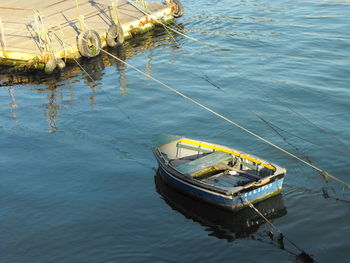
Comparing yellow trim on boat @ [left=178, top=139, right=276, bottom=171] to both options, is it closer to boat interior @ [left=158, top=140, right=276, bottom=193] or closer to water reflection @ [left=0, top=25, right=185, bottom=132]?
boat interior @ [left=158, top=140, right=276, bottom=193]

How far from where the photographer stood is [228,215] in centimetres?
2130

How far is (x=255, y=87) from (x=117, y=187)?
44.9 feet

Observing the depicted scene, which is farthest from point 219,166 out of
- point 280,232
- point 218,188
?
point 280,232

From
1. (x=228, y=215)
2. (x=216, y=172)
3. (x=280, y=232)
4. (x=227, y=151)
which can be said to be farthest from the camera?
(x=227, y=151)

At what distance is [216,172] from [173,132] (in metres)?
6.04

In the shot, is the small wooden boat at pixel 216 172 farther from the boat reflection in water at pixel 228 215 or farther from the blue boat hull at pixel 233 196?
the boat reflection in water at pixel 228 215

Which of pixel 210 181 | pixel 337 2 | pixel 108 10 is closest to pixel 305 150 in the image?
pixel 210 181

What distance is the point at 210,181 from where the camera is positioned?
72.8 feet

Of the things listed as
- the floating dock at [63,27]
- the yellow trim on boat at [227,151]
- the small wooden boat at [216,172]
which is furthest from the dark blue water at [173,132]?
the yellow trim on boat at [227,151]

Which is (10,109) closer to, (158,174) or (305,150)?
(158,174)

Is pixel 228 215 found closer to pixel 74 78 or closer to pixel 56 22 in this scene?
pixel 74 78

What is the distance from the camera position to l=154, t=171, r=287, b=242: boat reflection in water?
67.2 feet

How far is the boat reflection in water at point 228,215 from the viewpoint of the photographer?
2048cm

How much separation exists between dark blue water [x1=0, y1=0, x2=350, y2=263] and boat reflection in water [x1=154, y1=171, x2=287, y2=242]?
59mm
